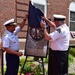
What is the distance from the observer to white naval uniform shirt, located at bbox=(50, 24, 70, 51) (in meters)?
6.34

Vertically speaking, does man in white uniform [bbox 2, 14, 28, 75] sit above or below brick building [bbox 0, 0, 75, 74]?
below

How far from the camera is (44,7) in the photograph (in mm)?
17297

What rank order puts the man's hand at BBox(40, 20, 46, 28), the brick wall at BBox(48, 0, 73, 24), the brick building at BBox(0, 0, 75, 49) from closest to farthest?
the man's hand at BBox(40, 20, 46, 28), the brick building at BBox(0, 0, 75, 49), the brick wall at BBox(48, 0, 73, 24)

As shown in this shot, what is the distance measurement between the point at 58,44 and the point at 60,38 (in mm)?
148

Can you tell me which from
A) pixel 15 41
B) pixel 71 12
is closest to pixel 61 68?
pixel 15 41

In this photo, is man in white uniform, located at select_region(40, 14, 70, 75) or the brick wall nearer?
man in white uniform, located at select_region(40, 14, 70, 75)

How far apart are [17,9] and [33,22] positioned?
28.1 feet

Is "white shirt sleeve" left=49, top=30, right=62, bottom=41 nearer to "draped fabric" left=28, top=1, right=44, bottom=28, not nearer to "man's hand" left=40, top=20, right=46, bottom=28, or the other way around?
"man's hand" left=40, top=20, right=46, bottom=28

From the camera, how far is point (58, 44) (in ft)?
21.3

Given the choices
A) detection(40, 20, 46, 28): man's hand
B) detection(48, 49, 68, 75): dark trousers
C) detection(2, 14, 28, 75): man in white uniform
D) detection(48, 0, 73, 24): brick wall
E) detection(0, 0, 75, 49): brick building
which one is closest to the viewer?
detection(2, 14, 28, 75): man in white uniform

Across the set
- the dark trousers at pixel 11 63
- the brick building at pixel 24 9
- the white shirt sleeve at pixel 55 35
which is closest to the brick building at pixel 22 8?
the brick building at pixel 24 9

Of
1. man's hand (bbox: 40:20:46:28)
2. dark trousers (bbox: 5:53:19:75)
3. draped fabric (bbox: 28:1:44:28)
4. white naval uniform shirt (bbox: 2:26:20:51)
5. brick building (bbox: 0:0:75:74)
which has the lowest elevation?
dark trousers (bbox: 5:53:19:75)

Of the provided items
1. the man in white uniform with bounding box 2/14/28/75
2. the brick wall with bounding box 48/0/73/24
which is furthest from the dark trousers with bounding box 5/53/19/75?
the brick wall with bounding box 48/0/73/24

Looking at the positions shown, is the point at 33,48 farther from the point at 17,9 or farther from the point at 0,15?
the point at 17,9
